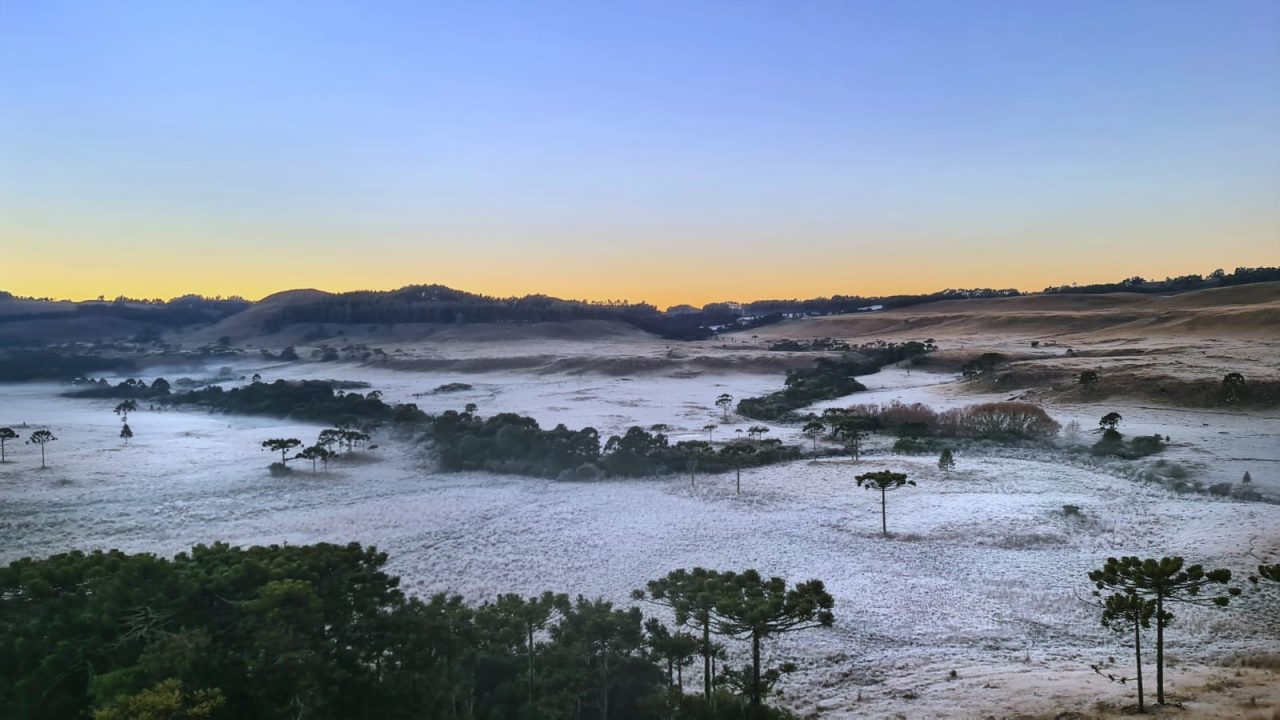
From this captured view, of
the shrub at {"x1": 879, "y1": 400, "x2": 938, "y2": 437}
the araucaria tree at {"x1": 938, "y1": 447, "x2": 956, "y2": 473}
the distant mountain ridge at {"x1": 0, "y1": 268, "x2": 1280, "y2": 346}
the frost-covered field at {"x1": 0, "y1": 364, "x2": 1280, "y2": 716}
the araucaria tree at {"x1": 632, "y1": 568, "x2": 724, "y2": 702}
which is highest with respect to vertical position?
the distant mountain ridge at {"x1": 0, "y1": 268, "x2": 1280, "y2": 346}

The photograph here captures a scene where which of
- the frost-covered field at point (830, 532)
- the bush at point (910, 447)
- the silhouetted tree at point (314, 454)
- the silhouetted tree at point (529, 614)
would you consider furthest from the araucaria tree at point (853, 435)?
the silhouetted tree at point (314, 454)

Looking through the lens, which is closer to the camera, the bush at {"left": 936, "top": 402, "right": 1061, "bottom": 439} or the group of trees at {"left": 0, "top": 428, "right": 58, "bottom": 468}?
the group of trees at {"left": 0, "top": 428, "right": 58, "bottom": 468}

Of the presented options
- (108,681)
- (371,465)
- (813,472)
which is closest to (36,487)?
(371,465)

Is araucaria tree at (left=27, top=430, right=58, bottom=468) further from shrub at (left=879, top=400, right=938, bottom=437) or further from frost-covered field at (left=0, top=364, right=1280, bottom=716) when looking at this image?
shrub at (left=879, top=400, right=938, bottom=437)

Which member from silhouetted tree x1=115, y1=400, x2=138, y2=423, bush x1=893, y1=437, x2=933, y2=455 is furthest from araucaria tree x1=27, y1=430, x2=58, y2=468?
bush x1=893, y1=437, x2=933, y2=455

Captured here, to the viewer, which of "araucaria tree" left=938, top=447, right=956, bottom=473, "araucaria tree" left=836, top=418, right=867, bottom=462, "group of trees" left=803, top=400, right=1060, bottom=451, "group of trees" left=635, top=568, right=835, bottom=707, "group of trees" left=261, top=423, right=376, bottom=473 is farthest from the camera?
"group of trees" left=803, top=400, right=1060, bottom=451

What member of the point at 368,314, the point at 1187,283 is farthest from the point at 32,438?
the point at 1187,283

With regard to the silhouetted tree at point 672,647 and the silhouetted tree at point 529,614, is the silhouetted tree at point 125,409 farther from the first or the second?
the silhouetted tree at point 672,647
